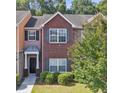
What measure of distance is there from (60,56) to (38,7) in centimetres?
41

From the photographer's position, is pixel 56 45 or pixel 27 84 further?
pixel 56 45

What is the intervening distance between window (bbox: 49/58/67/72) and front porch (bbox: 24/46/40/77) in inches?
4.2

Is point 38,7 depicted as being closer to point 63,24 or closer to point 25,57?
point 63,24

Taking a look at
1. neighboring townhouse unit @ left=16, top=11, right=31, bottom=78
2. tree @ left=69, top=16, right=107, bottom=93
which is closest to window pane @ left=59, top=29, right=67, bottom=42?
tree @ left=69, top=16, right=107, bottom=93

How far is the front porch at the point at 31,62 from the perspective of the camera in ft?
7.21

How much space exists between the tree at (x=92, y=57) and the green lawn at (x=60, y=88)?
0.14 ft

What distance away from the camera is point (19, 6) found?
7.13 feet

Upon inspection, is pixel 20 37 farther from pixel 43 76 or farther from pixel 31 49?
pixel 43 76

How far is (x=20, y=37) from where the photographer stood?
2.18m

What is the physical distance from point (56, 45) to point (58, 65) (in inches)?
7.3

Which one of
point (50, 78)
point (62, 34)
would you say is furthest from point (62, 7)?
point (50, 78)

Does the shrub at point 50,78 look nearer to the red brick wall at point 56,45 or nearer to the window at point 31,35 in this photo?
the red brick wall at point 56,45
